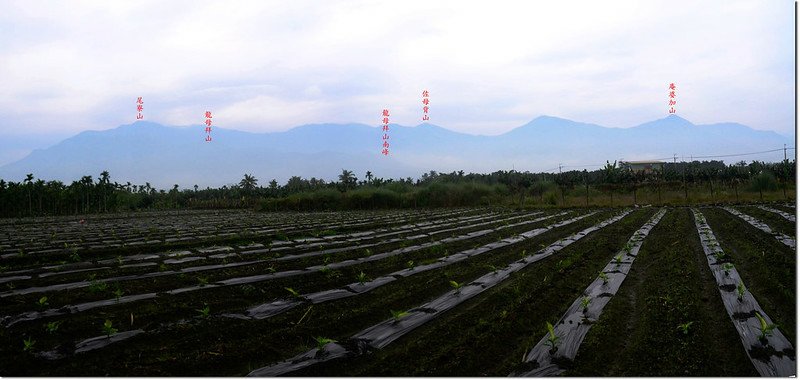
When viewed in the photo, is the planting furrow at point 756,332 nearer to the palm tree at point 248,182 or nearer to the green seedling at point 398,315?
the green seedling at point 398,315

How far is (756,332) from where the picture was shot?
128 inches

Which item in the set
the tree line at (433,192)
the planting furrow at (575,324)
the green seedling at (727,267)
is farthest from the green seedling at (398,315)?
the tree line at (433,192)

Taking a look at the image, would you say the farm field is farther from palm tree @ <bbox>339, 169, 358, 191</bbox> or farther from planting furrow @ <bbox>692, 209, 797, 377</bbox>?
palm tree @ <bbox>339, 169, 358, 191</bbox>

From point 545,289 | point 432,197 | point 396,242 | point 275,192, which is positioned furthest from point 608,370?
→ point 275,192

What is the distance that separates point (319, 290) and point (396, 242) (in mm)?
4025

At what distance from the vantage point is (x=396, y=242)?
863cm

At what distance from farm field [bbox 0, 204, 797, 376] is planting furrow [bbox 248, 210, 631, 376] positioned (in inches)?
0.6

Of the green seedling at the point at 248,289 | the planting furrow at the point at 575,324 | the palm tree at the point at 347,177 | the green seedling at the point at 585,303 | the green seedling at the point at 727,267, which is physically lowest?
the planting furrow at the point at 575,324

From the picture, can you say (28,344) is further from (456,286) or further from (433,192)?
(433,192)

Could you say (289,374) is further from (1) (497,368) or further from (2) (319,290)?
(2) (319,290)

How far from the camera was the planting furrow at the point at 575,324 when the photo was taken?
2873 millimetres

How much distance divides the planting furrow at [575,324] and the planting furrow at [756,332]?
3.06ft

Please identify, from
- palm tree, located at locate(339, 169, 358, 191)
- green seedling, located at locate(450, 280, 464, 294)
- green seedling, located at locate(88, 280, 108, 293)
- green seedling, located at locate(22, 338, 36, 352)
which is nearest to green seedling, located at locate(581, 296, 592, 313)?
green seedling, located at locate(450, 280, 464, 294)

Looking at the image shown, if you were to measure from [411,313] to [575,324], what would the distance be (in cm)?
128
